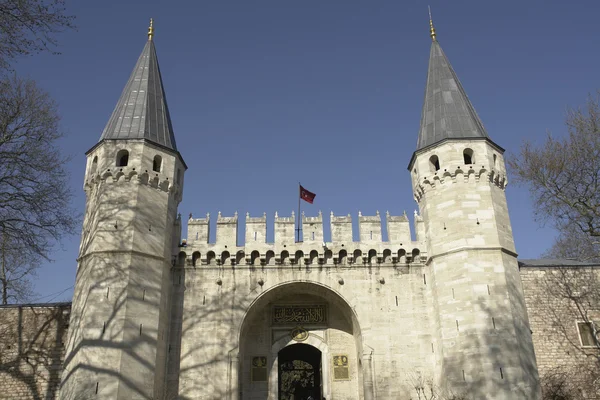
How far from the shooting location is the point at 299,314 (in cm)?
1889

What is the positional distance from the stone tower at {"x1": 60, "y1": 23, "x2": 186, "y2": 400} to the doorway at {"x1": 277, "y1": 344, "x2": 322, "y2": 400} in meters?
5.24

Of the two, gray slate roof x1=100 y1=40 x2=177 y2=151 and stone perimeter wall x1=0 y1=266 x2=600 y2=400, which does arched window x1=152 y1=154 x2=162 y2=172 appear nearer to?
gray slate roof x1=100 y1=40 x2=177 y2=151

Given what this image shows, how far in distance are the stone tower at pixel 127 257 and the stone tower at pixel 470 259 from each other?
8.53 meters

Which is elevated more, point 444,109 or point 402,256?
point 444,109

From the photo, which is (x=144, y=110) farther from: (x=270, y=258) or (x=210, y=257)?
(x=270, y=258)

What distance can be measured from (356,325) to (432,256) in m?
3.39

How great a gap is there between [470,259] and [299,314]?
6.25m

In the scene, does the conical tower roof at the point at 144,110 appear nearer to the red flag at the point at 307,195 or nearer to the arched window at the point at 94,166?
the arched window at the point at 94,166

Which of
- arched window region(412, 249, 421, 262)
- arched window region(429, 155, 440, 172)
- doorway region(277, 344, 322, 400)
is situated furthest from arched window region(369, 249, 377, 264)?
doorway region(277, 344, 322, 400)

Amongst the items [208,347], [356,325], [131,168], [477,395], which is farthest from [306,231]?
[477,395]

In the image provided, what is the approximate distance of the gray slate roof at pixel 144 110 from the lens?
18141 millimetres

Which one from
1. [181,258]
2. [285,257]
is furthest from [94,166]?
[285,257]

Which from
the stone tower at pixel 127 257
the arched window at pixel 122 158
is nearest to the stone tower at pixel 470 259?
the stone tower at pixel 127 257

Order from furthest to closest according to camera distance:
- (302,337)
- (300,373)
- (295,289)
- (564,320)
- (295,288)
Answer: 1. (300,373)
2. (302,337)
3. (295,289)
4. (295,288)
5. (564,320)
